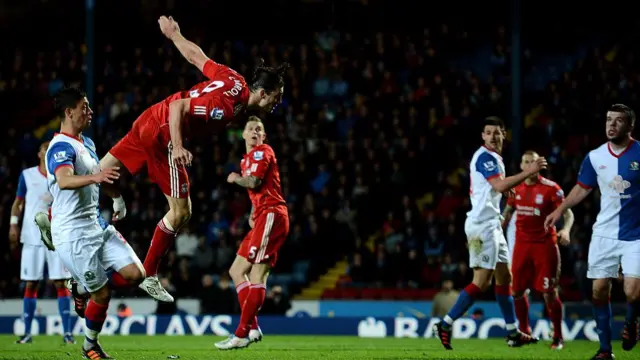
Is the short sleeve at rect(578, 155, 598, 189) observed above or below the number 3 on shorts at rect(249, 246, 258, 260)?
above

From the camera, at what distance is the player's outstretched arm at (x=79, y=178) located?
24.7ft

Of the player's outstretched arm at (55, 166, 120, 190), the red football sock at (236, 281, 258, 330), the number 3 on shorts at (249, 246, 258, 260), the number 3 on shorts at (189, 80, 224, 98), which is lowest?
the red football sock at (236, 281, 258, 330)

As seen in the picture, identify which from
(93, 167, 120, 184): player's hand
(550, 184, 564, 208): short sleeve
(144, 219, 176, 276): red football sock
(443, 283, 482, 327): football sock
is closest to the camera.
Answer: (93, 167, 120, 184): player's hand

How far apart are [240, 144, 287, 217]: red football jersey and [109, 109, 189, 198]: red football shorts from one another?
4.60 ft

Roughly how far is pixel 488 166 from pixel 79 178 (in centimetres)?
498

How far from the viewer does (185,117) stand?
353 inches

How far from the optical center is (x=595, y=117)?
66.3 feet

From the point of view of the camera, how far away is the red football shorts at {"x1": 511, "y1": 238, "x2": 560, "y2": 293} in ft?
41.4

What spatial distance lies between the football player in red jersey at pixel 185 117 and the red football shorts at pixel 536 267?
4.93 metres

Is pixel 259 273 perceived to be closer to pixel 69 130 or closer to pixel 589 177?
pixel 69 130

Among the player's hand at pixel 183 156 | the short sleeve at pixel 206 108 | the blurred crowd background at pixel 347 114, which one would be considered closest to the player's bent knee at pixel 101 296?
the player's hand at pixel 183 156

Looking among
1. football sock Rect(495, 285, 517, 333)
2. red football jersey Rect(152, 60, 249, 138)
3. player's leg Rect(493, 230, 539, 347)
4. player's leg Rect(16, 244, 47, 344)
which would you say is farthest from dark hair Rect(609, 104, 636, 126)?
player's leg Rect(16, 244, 47, 344)

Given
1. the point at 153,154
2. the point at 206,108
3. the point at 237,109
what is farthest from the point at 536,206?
the point at 153,154

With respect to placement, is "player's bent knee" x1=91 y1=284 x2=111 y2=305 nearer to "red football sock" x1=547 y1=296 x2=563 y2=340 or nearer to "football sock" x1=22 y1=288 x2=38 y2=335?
"football sock" x1=22 y1=288 x2=38 y2=335
